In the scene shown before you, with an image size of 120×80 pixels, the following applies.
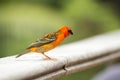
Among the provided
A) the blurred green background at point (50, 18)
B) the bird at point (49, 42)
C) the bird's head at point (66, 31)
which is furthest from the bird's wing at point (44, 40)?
the blurred green background at point (50, 18)

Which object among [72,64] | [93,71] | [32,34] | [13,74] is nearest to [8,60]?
[72,64]

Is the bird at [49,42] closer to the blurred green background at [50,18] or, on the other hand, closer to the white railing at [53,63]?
the white railing at [53,63]

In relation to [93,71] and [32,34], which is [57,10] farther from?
[93,71]

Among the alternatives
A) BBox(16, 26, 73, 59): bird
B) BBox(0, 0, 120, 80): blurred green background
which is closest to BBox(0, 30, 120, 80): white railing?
BBox(16, 26, 73, 59): bird

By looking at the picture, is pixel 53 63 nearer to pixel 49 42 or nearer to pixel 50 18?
pixel 49 42

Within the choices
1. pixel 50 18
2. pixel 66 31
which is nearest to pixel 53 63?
pixel 66 31

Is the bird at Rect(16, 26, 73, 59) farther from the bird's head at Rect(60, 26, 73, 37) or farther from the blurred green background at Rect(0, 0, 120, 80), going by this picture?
the blurred green background at Rect(0, 0, 120, 80)
